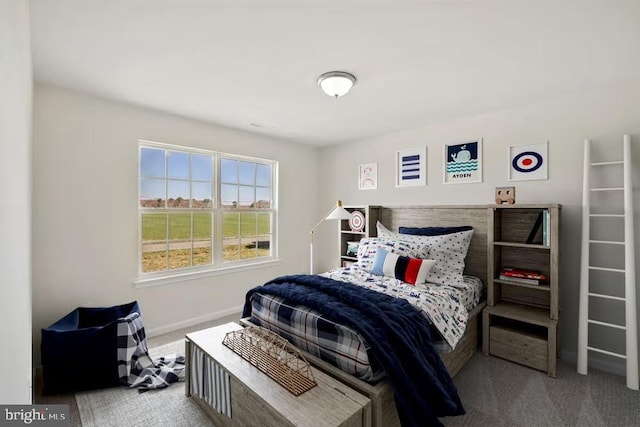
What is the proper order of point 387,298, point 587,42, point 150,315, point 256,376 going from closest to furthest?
point 256,376
point 587,42
point 387,298
point 150,315

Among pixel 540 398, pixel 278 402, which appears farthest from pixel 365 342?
pixel 540 398

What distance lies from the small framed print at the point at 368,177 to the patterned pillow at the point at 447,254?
125 cm

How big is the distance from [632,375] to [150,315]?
4284mm

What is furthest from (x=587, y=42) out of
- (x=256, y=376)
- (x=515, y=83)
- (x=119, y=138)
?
(x=119, y=138)

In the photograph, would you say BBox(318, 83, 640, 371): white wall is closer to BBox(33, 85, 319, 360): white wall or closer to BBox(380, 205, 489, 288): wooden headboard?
BBox(380, 205, 489, 288): wooden headboard

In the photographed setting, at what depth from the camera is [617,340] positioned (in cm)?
248

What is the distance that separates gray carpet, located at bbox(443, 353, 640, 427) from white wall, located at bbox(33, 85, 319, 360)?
9.31 feet

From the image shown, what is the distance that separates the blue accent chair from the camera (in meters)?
2.09

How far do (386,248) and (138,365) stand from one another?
2.45 meters

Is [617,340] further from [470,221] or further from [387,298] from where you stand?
[387,298]

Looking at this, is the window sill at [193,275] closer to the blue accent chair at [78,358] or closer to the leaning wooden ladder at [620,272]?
the blue accent chair at [78,358]

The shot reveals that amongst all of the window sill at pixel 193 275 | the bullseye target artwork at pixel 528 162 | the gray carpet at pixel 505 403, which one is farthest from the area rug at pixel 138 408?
the bullseye target artwork at pixel 528 162

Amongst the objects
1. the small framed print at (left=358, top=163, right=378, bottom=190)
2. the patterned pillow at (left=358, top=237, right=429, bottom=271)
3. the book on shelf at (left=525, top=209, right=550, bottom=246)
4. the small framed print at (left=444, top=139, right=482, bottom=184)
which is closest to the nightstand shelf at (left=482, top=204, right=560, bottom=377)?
the book on shelf at (left=525, top=209, right=550, bottom=246)

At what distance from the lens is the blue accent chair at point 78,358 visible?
2094 mm
